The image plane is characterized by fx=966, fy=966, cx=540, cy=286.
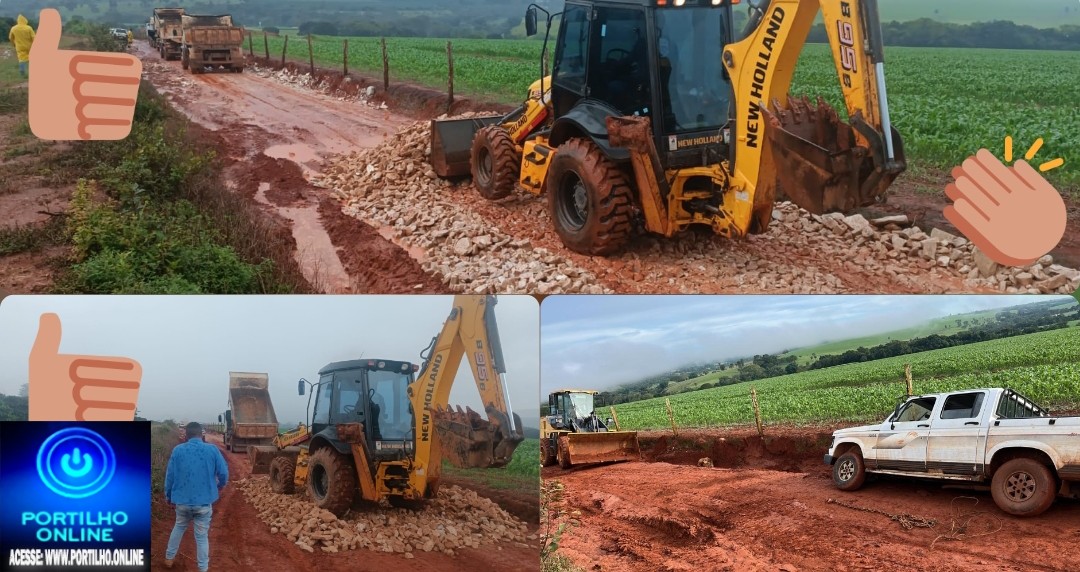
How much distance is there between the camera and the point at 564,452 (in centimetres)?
657

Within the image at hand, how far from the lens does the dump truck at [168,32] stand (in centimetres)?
711

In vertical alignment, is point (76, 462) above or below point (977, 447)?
above

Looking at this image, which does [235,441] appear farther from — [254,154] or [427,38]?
[427,38]

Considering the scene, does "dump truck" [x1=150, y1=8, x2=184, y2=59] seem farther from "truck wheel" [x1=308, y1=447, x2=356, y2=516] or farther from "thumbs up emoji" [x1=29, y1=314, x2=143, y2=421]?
"truck wheel" [x1=308, y1=447, x2=356, y2=516]

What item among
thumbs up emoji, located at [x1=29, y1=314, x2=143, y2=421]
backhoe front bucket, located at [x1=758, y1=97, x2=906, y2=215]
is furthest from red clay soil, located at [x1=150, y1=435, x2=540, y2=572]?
backhoe front bucket, located at [x1=758, y1=97, x2=906, y2=215]

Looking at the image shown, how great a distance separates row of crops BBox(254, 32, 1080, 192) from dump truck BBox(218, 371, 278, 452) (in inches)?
142

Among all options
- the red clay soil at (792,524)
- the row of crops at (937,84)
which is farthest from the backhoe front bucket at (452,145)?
the red clay soil at (792,524)

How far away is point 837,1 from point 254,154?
4.55 metres

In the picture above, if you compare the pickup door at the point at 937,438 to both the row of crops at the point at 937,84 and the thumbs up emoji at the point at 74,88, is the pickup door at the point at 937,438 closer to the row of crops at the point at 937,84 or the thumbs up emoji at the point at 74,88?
the row of crops at the point at 937,84

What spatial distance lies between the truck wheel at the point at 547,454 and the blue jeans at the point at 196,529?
185 cm

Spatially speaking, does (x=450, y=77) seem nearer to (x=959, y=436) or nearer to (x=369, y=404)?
(x=369, y=404)

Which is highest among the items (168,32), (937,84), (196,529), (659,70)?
(168,32)

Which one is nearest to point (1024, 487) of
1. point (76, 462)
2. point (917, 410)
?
point (917, 410)

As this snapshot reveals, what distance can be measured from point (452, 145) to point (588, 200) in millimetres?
1703
